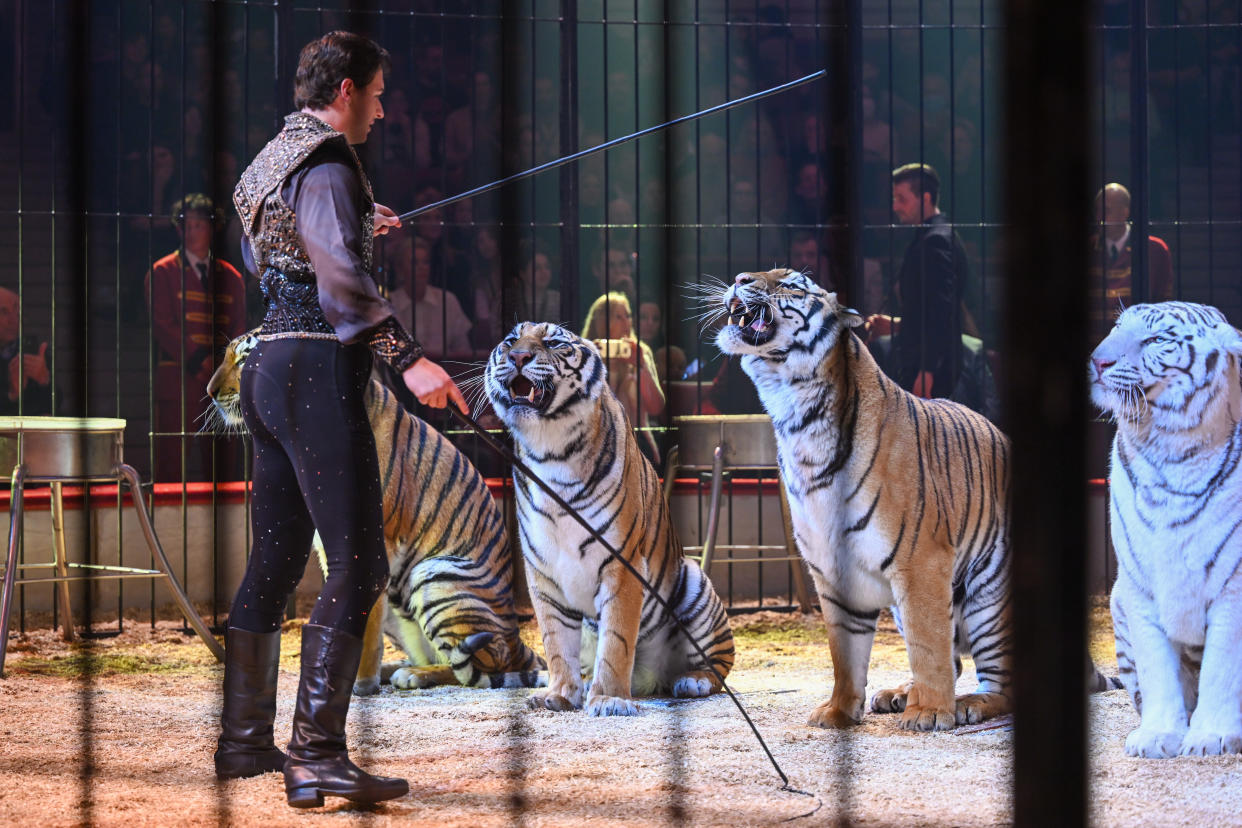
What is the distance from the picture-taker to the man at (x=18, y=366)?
5914mm

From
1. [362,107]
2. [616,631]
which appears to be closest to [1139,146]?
[616,631]

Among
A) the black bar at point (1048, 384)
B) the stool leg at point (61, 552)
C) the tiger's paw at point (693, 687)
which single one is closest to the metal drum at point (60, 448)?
the stool leg at point (61, 552)

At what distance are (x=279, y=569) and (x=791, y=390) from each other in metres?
1.44

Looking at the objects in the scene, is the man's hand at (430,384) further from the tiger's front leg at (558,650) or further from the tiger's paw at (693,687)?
the tiger's paw at (693,687)

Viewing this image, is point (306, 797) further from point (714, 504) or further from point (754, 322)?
point (714, 504)

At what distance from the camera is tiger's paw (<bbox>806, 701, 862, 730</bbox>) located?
3421 millimetres

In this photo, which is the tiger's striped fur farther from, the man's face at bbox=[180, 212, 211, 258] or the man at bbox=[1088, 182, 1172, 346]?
the man's face at bbox=[180, 212, 211, 258]

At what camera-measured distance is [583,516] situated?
3818 millimetres

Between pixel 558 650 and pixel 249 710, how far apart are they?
1.20 metres

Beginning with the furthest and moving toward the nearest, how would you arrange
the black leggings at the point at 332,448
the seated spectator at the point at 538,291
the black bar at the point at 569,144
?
the seated spectator at the point at 538,291 → the black bar at the point at 569,144 → the black leggings at the point at 332,448

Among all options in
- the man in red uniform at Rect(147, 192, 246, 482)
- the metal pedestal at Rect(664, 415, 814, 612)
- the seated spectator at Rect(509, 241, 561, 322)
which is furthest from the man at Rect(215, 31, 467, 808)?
the seated spectator at Rect(509, 241, 561, 322)

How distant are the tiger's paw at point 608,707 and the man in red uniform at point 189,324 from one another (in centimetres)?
270

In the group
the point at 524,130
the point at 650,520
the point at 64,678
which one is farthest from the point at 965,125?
the point at 64,678

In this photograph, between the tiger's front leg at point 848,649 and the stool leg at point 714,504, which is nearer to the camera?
the tiger's front leg at point 848,649
